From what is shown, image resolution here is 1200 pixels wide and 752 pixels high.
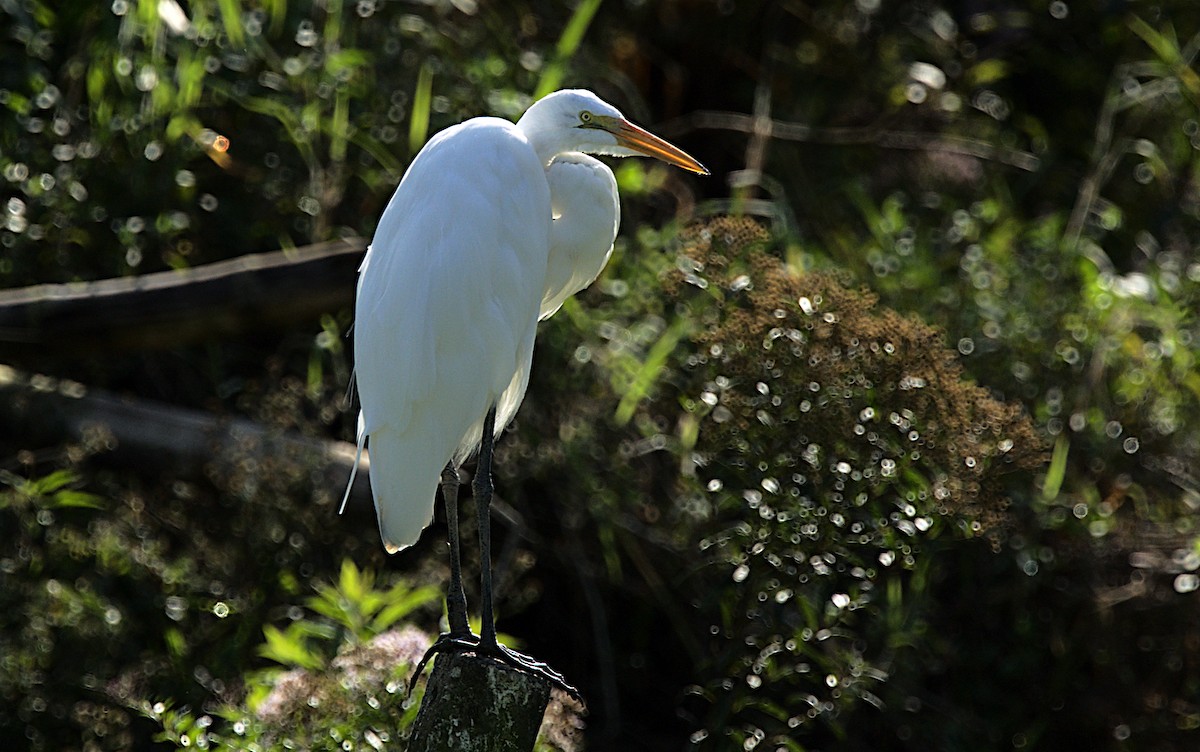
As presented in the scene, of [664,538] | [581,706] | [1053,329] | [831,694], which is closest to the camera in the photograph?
[581,706]

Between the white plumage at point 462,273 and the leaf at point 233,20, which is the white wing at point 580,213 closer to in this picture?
the white plumage at point 462,273

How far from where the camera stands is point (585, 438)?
3090mm

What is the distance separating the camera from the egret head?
2.20 m

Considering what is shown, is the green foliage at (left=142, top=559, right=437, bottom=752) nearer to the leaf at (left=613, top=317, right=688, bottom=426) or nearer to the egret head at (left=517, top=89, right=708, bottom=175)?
the leaf at (left=613, top=317, right=688, bottom=426)

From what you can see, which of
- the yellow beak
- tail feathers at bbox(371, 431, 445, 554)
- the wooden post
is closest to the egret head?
→ the yellow beak

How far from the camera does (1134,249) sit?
4219mm

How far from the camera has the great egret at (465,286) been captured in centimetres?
204

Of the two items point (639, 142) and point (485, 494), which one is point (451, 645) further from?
point (639, 142)

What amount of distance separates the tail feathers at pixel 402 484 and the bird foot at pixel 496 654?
0.19m

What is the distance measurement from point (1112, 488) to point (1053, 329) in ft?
1.43

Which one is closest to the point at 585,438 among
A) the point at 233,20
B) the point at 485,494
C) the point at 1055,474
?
the point at 485,494

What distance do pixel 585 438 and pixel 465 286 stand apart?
1.06 meters

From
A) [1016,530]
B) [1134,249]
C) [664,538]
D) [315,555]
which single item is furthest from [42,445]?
[1134,249]

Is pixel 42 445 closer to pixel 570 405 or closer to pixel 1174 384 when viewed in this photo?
pixel 570 405
